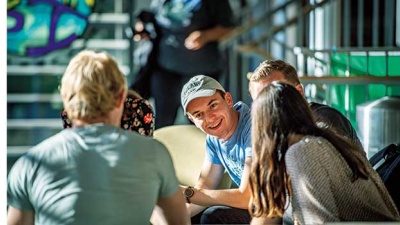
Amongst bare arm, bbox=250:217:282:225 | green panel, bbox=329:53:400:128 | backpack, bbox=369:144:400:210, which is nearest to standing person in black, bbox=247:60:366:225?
backpack, bbox=369:144:400:210

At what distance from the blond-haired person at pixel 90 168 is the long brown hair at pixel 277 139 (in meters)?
0.31

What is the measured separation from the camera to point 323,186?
9.07 ft

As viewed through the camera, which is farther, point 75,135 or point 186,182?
point 186,182

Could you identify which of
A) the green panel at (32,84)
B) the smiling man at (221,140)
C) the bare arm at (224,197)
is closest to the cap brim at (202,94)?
the smiling man at (221,140)

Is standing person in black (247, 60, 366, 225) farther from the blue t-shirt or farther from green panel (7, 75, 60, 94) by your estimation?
green panel (7, 75, 60, 94)

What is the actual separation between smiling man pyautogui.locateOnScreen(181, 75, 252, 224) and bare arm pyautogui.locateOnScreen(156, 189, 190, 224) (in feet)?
2.38

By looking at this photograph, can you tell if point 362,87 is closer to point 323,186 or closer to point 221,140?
point 221,140

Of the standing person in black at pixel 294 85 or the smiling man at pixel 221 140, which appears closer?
the standing person in black at pixel 294 85

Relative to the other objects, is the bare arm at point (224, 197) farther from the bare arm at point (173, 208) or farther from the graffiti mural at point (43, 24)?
the graffiti mural at point (43, 24)

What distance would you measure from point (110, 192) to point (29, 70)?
14.0 ft

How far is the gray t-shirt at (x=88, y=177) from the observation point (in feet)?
8.62

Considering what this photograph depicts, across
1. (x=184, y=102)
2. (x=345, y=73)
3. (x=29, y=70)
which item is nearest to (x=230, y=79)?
(x=29, y=70)

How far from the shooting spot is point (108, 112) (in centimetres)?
268

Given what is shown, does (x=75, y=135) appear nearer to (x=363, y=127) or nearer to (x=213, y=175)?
(x=213, y=175)
